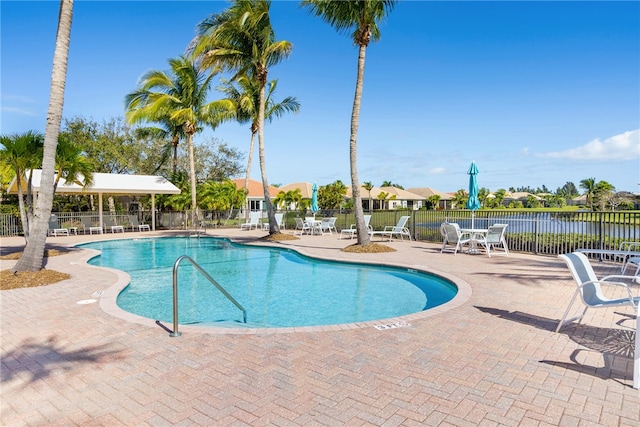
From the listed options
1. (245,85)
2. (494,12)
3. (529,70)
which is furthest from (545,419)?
(245,85)

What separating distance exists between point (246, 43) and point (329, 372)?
15555 millimetres

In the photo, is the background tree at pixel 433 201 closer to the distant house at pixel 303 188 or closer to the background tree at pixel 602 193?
the background tree at pixel 602 193

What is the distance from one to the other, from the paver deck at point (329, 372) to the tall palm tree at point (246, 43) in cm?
1171

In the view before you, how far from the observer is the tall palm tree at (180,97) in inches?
863

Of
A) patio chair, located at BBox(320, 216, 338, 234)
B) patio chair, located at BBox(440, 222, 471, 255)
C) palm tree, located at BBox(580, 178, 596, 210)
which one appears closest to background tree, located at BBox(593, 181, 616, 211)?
palm tree, located at BBox(580, 178, 596, 210)

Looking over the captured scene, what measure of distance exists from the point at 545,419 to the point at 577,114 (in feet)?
61.9

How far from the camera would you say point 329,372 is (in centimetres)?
336

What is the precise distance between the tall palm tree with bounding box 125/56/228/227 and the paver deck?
18118 mm

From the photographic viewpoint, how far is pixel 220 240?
18.2 m

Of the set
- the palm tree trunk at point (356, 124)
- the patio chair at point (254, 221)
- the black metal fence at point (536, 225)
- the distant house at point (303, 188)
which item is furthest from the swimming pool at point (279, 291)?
the distant house at point (303, 188)

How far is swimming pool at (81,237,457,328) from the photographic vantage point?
20.9ft

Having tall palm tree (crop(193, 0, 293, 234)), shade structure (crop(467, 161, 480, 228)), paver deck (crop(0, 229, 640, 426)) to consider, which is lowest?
paver deck (crop(0, 229, 640, 426))

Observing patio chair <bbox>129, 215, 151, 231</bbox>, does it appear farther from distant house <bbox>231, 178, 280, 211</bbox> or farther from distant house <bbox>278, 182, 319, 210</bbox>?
distant house <bbox>278, 182, 319, 210</bbox>

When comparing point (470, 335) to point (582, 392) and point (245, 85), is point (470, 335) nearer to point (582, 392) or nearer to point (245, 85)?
point (582, 392)
